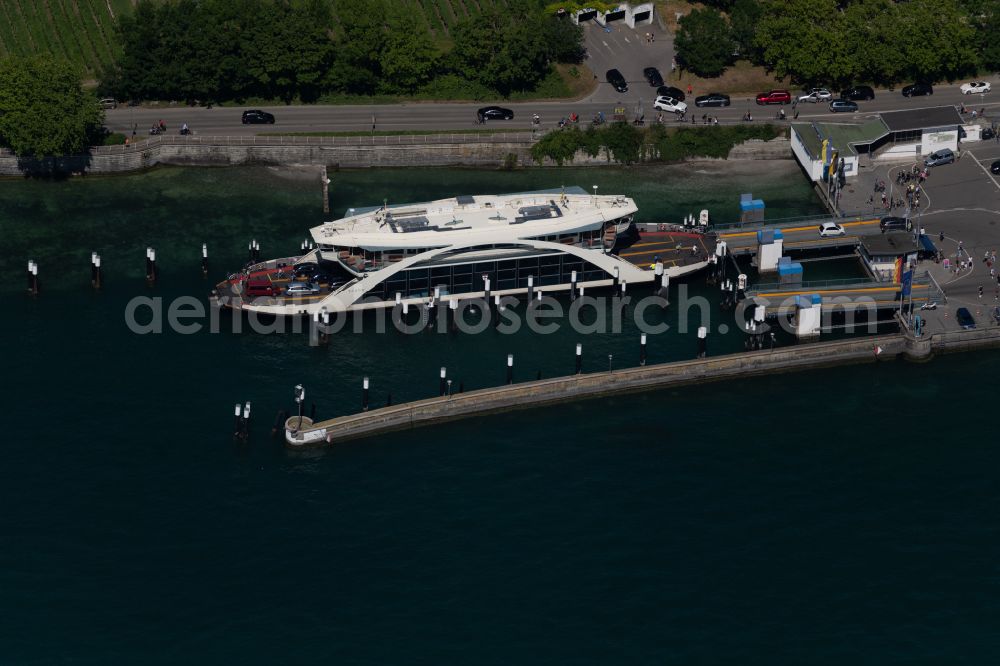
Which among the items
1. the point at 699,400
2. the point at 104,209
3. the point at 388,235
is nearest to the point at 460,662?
the point at 699,400

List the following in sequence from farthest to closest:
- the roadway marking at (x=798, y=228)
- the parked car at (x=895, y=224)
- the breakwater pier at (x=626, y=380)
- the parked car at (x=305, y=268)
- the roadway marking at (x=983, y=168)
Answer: the roadway marking at (x=983, y=168), the roadway marking at (x=798, y=228), the parked car at (x=895, y=224), the parked car at (x=305, y=268), the breakwater pier at (x=626, y=380)

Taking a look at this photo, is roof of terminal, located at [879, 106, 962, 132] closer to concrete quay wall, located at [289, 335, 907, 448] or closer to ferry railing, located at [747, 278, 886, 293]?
ferry railing, located at [747, 278, 886, 293]

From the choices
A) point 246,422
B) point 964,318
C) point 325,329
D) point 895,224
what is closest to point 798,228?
point 895,224

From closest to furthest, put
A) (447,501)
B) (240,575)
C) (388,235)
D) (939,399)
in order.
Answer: (240,575)
(447,501)
(939,399)
(388,235)

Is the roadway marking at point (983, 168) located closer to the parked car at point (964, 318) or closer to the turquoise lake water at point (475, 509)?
the parked car at point (964, 318)

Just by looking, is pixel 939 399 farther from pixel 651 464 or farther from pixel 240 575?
pixel 240 575

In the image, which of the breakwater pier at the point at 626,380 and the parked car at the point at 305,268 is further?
the parked car at the point at 305,268

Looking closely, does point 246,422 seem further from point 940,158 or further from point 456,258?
point 940,158

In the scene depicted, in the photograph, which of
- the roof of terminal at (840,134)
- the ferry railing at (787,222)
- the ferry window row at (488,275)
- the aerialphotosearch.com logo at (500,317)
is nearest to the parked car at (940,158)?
the roof of terminal at (840,134)
